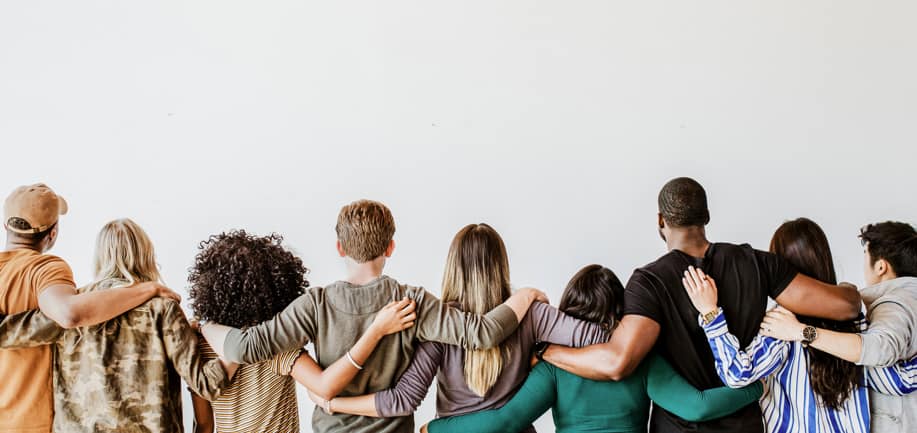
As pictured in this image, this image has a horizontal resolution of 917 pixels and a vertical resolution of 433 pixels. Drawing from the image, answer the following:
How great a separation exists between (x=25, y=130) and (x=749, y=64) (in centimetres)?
367

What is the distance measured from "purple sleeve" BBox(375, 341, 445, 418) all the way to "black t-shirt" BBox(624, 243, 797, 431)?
0.61m

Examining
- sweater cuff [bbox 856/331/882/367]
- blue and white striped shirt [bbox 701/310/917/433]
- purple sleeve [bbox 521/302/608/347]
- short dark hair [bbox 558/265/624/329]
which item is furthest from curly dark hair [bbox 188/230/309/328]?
sweater cuff [bbox 856/331/882/367]

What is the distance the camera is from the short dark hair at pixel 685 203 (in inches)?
74.8

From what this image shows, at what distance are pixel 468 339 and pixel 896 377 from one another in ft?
4.40

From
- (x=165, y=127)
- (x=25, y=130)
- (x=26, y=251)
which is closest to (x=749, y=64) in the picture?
(x=165, y=127)

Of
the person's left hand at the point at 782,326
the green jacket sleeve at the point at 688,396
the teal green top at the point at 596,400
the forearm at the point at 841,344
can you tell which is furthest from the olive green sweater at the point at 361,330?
the forearm at the point at 841,344

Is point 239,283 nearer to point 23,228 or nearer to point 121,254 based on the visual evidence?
point 121,254

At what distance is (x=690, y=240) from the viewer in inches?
76.3

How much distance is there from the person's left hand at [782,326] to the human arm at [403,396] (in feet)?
3.31

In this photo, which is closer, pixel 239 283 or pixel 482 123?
pixel 239 283

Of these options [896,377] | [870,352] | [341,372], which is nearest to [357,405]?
[341,372]

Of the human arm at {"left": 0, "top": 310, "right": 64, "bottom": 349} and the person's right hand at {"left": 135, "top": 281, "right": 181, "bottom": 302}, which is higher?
the person's right hand at {"left": 135, "top": 281, "right": 181, "bottom": 302}

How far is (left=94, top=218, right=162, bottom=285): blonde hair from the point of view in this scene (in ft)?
7.11

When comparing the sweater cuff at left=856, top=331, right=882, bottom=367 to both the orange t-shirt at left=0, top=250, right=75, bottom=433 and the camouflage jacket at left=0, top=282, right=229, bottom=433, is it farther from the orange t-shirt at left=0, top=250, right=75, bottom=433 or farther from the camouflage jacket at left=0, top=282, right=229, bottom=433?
the orange t-shirt at left=0, top=250, right=75, bottom=433
